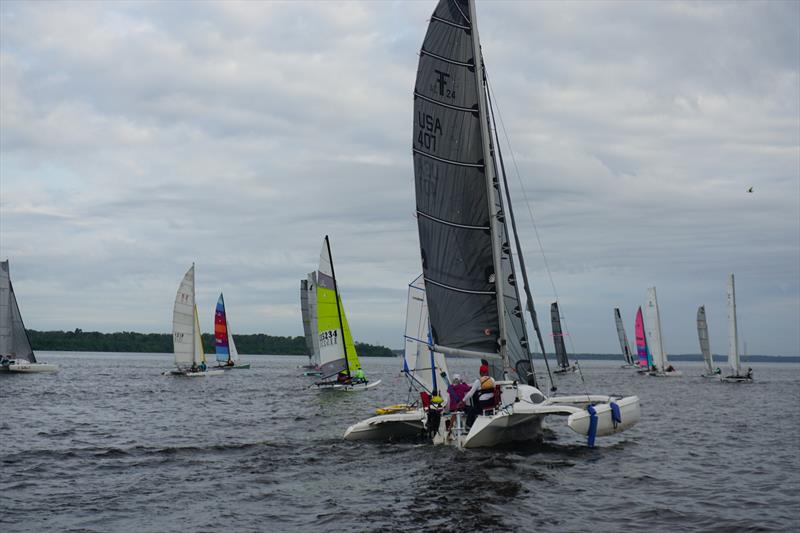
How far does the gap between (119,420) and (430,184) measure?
53.4 feet

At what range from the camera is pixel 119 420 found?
2895cm

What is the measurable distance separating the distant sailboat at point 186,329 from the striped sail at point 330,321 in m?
23.4

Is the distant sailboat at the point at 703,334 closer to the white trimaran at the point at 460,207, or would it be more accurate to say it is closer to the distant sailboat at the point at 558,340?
the distant sailboat at the point at 558,340

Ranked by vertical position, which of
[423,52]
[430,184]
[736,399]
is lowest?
[736,399]

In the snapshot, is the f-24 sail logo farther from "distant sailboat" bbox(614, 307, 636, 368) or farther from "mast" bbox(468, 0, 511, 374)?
"distant sailboat" bbox(614, 307, 636, 368)

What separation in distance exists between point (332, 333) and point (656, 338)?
151 feet

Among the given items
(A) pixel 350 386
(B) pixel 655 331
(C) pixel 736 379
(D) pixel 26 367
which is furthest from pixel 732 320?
(D) pixel 26 367

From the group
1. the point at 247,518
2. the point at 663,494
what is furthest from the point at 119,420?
the point at 663,494

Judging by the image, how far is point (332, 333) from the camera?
4166 centimetres

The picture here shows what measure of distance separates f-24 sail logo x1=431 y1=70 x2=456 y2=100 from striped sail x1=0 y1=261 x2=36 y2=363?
4920 cm

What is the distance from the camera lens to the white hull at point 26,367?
197 feet

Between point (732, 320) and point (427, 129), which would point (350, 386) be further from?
point (732, 320)

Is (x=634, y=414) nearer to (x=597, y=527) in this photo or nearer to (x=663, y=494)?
(x=663, y=494)

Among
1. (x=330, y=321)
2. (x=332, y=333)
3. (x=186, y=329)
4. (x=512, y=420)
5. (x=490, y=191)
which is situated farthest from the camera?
(x=186, y=329)
